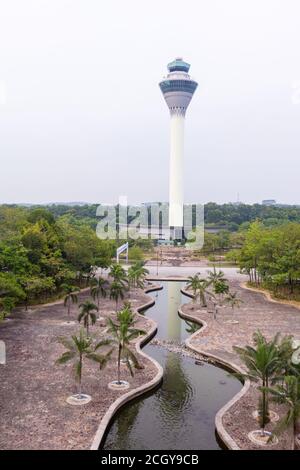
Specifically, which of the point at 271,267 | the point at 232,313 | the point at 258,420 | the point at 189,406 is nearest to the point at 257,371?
the point at 258,420

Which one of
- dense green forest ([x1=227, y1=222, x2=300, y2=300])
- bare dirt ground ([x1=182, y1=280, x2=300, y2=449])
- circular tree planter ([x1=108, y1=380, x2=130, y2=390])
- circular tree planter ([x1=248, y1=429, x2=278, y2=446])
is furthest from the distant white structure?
circular tree planter ([x1=248, y1=429, x2=278, y2=446])

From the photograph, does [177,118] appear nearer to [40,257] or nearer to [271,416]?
[40,257]

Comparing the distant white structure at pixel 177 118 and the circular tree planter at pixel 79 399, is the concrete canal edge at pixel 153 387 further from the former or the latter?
the distant white structure at pixel 177 118

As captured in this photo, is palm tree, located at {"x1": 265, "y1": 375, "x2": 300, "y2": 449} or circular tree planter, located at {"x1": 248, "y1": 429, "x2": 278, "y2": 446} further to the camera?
circular tree planter, located at {"x1": 248, "y1": 429, "x2": 278, "y2": 446}

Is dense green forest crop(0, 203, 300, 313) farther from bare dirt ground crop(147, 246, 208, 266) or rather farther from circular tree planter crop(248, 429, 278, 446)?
bare dirt ground crop(147, 246, 208, 266)

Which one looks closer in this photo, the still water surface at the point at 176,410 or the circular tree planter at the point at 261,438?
the circular tree planter at the point at 261,438

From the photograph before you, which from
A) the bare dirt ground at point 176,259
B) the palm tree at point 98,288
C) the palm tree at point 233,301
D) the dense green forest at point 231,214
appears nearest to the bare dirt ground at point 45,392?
the palm tree at point 98,288
